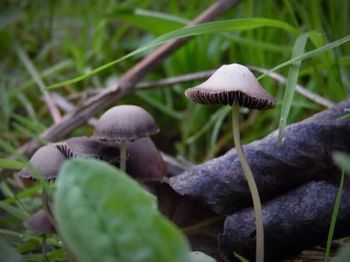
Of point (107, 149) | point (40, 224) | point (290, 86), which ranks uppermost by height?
point (290, 86)

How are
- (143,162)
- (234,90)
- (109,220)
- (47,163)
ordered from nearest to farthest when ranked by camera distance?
(109,220)
(234,90)
(47,163)
(143,162)

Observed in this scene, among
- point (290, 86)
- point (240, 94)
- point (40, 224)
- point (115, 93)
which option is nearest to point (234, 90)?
point (240, 94)

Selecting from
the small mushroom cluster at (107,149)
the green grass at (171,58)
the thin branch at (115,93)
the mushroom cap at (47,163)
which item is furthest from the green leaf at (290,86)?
the thin branch at (115,93)

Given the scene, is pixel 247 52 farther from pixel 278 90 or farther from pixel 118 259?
pixel 118 259

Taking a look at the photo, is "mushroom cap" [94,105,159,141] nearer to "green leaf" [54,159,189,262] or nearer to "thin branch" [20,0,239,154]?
"green leaf" [54,159,189,262]

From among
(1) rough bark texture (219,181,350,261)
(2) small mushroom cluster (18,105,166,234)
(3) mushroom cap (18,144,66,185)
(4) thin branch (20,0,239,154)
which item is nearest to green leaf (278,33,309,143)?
(1) rough bark texture (219,181,350,261)

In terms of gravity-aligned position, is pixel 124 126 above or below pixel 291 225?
above

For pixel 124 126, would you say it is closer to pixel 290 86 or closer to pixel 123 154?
pixel 123 154

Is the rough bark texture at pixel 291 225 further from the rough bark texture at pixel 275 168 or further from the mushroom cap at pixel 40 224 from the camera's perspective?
the mushroom cap at pixel 40 224
